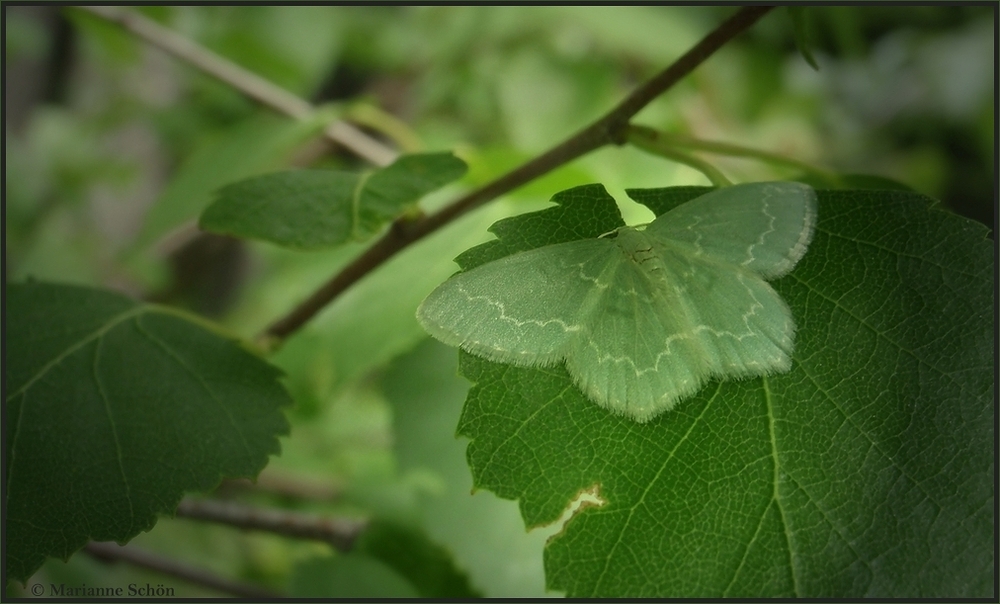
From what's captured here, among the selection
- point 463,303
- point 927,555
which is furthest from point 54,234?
point 927,555

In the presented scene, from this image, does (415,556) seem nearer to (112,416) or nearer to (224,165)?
(112,416)

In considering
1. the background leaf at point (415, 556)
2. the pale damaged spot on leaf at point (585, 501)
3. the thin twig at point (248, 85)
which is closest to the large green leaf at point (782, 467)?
the pale damaged spot on leaf at point (585, 501)

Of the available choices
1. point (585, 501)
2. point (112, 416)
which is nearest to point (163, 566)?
point (112, 416)

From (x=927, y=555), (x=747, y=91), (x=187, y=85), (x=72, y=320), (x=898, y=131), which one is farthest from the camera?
(x=898, y=131)

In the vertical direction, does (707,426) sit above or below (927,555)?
above

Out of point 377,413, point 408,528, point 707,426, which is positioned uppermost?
point 707,426

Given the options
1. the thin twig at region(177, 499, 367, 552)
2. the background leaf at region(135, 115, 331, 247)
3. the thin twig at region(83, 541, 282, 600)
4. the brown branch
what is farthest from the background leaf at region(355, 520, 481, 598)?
the background leaf at region(135, 115, 331, 247)

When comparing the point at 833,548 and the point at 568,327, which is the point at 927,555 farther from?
the point at 568,327

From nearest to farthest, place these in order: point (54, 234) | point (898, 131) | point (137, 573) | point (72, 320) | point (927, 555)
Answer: point (927, 555)
point (72, 320)
point (137, 573)
point (54, 234)
point (898, 131)
